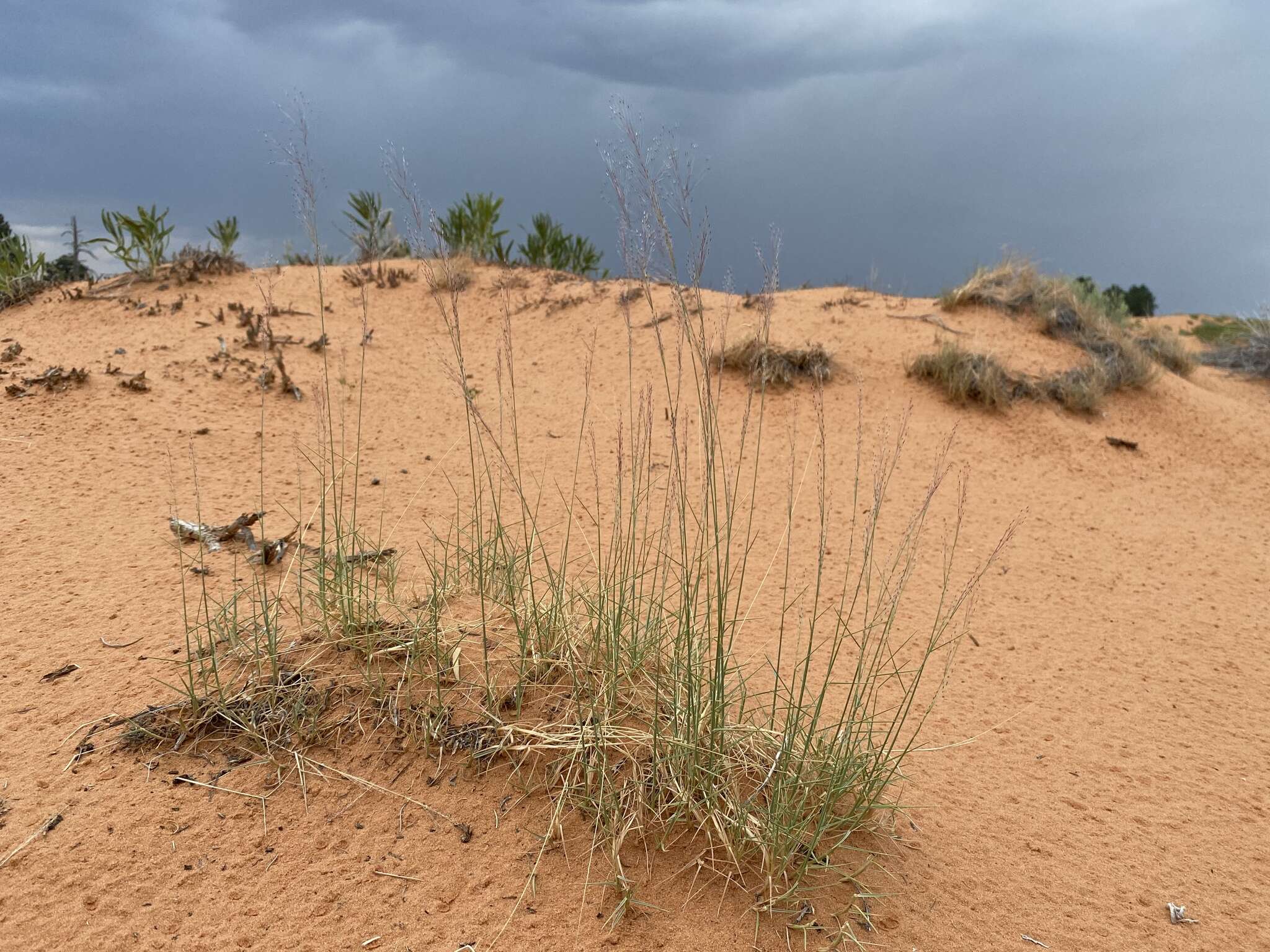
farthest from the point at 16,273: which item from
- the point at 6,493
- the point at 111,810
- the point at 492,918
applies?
the point at 492,918

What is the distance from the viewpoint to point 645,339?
32.9ft

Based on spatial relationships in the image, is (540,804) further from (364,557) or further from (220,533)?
(220,533)

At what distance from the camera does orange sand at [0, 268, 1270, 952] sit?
2178 mm

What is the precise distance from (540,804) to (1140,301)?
26197 millimetres

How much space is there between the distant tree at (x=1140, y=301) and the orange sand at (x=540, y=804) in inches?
628

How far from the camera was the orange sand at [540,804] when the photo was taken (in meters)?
2.18

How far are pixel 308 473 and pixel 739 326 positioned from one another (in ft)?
17.7

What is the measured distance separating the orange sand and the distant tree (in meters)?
16.0

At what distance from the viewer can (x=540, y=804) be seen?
2.43 metres

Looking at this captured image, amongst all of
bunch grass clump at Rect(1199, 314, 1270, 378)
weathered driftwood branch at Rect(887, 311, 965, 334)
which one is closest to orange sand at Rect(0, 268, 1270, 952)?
weathered driftwood branch at Rect(887, 311, 965, 334)

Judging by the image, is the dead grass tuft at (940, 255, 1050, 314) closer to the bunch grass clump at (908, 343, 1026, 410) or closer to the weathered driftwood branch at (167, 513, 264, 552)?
the bunch grass clump at (908, 343, 1026, 410)

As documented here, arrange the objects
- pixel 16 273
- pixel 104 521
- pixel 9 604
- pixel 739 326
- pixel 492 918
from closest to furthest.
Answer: pixel 492 918, pixel 9 604, pixel 104 521, pixel 739 326, pixel 16 273

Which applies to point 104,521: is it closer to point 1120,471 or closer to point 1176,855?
point 1176,855

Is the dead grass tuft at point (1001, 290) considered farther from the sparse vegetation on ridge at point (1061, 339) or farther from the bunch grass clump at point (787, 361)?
the bunch grass clump at point (787, 361)
